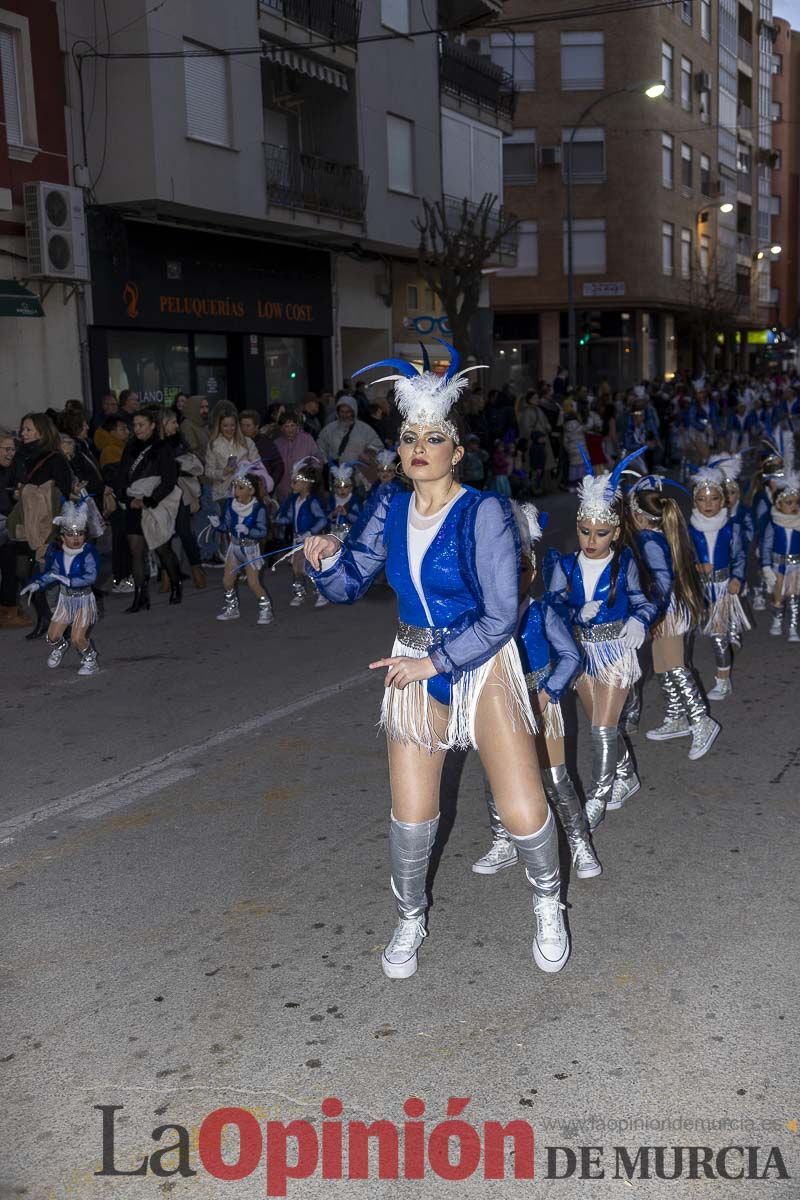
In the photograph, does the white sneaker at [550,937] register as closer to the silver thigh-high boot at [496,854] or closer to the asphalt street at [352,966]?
the asphalt street at [352,966]

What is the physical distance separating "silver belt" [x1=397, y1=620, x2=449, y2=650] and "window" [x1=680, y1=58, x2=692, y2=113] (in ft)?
160

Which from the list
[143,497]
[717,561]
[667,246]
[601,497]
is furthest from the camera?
[667,246]

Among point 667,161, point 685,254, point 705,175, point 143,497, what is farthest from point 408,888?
point 705,175

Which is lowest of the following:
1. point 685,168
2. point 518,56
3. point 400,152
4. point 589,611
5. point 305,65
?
point 589,611

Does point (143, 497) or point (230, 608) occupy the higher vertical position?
point (143, 497)

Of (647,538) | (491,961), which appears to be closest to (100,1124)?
(491,961)

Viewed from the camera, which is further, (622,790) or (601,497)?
(622,790)

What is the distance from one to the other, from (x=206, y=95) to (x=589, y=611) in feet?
52.7

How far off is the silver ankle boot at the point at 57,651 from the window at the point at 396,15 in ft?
60.8

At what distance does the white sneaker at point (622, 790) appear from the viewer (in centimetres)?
580

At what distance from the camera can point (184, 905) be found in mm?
4699

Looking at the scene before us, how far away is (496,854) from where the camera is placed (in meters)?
5.01

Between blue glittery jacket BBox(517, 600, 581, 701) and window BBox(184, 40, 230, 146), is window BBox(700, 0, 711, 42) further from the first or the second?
blue glittery jacket BBox(517, 600, 581, 701)

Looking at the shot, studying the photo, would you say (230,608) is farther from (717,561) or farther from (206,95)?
(206,95)
